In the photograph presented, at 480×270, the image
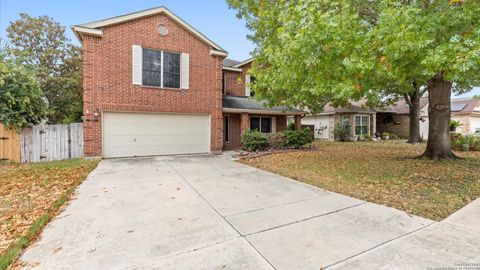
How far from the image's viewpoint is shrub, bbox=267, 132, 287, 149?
12523mm

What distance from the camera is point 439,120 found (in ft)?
27.6

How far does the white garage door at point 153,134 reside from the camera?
9.93 meters

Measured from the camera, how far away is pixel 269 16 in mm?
7281

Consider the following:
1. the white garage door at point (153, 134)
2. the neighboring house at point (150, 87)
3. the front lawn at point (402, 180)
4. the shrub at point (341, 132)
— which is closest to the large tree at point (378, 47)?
the front lawn at point (402, 180)

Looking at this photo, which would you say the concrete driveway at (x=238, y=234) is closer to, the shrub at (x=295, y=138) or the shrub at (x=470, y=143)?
the shrub at (x=295, y=138)

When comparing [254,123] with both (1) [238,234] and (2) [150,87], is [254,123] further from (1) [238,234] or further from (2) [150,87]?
(1) [238,234]

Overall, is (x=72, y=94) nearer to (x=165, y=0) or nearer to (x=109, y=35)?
(x=109, y=35)

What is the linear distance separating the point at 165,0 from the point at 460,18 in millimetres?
11201

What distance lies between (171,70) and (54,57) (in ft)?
43.8

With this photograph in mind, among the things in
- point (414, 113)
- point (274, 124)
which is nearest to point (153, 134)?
point (274, 124)

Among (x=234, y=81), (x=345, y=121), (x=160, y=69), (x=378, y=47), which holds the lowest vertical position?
(x=345, y=121)

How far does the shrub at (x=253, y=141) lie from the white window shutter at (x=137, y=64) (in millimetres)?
5775

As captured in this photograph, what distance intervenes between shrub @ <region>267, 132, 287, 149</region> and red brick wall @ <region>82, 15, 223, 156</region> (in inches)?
111

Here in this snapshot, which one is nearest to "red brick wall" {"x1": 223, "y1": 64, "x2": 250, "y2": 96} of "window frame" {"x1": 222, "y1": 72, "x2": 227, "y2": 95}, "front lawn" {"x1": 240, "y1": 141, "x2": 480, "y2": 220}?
"window frame" {"x1": 222, "y1": 72, "x2": 227, "y2": 95}
